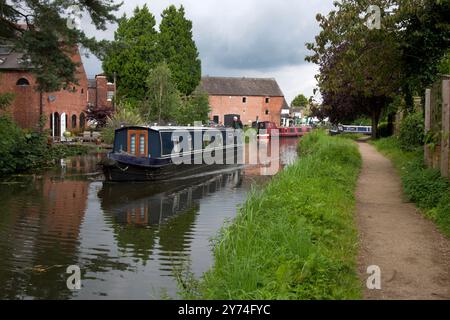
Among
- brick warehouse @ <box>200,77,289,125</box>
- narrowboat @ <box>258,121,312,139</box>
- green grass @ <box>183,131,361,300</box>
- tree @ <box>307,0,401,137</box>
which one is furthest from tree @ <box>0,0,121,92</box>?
brick warehouse @ <box>200,77,289,125</box>

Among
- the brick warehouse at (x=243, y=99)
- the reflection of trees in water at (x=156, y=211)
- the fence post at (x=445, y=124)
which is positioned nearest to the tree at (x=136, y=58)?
the brick warehouse at (x=243, y=99)

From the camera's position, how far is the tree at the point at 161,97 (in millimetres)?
36906

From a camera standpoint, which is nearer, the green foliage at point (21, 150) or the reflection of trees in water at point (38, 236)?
the reflection of trees in water at point (38, 236)

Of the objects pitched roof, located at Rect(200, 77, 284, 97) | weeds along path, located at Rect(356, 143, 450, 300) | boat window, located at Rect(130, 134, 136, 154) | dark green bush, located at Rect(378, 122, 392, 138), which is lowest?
weeds along path, located at Rect(356, 143, 450, 300)

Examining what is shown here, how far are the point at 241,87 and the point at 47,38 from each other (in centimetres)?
5226

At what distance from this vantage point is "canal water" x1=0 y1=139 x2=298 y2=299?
7379mm

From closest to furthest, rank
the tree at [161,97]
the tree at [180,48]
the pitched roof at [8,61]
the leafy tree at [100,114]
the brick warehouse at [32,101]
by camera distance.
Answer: the pitched roof at [8,61]
the brick warehouse at [32,101]
the tree at [161,97]
the leafy tree at [100,114]
the tree at [180,48]

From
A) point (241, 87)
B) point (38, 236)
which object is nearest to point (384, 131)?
point (38, 236)

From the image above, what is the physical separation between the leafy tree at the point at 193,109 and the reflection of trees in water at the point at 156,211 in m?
20.1

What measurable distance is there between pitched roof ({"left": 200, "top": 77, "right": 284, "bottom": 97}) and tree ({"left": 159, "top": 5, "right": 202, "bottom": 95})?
22311 millimetres

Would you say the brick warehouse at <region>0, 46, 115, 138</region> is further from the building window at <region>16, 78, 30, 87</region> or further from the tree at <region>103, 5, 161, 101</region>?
the tree at <region>103, 5, 161, 101</region>

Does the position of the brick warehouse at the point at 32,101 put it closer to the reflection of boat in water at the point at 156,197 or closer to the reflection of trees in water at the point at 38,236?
the reflection of boat in water at the point at 156,197
